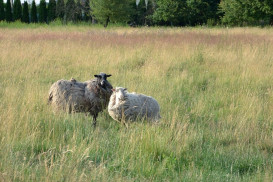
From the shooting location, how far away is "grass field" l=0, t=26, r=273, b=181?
10.4 ft

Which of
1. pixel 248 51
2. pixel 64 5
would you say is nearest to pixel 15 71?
pixel 248 51

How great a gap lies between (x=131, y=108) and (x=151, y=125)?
0.36 metres

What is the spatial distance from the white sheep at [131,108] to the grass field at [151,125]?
6.7 inches

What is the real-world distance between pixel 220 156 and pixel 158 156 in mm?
751

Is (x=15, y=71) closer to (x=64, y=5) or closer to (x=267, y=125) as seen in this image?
(x=267, y=125)

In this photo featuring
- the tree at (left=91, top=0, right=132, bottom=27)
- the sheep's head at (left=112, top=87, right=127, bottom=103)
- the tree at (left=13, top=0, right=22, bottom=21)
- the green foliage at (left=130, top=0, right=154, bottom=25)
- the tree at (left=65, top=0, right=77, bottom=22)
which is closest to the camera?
the sheep's head at (left=112, top=87, right=127, bottom=103)

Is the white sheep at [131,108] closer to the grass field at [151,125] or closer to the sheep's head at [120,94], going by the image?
the sheep's head at [120,94]

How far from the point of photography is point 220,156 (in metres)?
3.72

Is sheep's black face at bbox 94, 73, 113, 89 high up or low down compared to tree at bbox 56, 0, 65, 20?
down

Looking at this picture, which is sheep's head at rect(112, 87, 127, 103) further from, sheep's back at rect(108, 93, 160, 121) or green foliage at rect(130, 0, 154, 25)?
green foliage at rect(130, 0, 154, 25)

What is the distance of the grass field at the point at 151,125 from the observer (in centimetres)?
318

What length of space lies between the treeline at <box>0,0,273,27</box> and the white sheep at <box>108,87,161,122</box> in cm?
2682

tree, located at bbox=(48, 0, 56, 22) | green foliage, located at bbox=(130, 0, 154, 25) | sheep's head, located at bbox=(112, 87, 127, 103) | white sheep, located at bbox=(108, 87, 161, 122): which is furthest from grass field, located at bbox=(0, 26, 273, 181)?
green foliage, located at bbox=(130, 0, 154, 25)

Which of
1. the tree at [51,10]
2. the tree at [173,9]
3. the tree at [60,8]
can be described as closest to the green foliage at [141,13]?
the tree at [173,9]
